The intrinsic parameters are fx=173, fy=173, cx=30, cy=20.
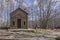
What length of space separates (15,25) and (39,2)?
50.9 feet

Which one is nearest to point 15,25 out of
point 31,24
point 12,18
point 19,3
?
point 12,18

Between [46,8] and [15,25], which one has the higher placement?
[46,8]

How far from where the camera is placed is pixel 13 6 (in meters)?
44.4

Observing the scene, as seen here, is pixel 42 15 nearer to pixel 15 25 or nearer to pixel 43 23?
pixel 43 23

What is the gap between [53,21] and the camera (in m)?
41.5

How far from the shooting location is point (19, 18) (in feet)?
94.5

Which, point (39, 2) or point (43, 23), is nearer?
point (43, 23)

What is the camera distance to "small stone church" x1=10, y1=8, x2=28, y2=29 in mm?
28844

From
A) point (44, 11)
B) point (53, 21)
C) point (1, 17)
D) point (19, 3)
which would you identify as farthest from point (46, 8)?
point (1, 17)

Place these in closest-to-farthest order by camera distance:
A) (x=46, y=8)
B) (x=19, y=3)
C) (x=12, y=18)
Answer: (x=12, y=18) < (x=46, y=8) < (x=19, y=3)

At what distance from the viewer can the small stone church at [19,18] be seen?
28844mm

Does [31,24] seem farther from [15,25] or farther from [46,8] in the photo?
[15,25]

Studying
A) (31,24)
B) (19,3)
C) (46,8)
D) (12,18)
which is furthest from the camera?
(19,3)

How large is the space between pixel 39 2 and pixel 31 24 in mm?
6808
